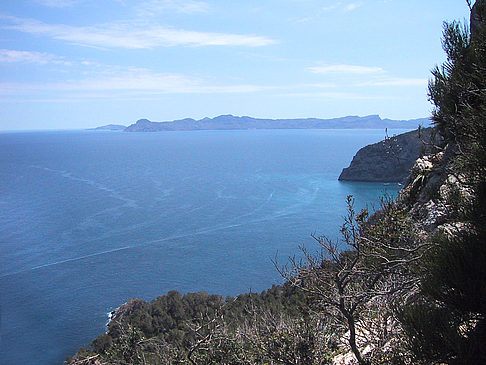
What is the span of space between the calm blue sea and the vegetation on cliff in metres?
6.63

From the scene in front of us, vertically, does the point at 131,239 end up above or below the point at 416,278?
below

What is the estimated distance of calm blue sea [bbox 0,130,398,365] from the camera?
98.6 ft

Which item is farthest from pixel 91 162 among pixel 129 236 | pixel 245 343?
pixel 245 343

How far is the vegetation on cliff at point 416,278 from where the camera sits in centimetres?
399

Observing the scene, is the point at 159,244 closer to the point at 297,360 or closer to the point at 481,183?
the point at 297,360

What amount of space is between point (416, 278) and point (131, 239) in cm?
4086

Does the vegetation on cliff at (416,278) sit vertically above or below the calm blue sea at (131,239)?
above

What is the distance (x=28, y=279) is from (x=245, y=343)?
106ft

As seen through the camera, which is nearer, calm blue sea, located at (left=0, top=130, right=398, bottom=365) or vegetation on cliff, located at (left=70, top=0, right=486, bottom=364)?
vegetation on cliff, located at (left=70, top=0, right=486, bottom=364)

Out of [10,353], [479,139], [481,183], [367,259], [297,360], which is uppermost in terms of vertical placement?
[479,139]

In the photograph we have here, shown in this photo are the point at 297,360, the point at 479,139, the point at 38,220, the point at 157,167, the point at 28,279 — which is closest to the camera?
the point at 479,139

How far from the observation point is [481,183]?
4250 millimetres

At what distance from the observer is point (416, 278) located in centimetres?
505

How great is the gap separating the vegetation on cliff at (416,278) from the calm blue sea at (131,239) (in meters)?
6.63
